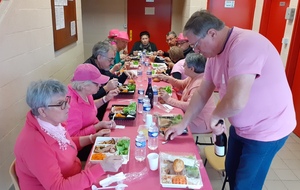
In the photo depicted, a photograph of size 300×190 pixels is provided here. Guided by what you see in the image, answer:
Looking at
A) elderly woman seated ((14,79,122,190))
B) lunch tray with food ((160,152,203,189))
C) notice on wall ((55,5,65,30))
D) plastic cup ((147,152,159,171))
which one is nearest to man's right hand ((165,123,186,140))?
lunch tray with food ((160,152,203,189))

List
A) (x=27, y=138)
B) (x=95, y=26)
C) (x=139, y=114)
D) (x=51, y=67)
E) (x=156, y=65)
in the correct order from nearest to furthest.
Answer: (x=27, y=138)
(x=139, y=114)
(x=51, y=67)
(x=156, y=65)
(x=95, y=26)

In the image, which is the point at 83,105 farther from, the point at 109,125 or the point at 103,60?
the point at 103,60

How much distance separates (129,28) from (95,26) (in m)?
0.79

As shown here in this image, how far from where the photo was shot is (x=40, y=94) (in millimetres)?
1257

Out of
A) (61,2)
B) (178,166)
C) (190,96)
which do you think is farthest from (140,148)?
(61,2)

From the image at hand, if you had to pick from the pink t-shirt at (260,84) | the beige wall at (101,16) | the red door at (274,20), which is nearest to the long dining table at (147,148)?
the pink t-shirt at (260,84)

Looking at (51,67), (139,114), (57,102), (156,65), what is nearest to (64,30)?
(51,67)

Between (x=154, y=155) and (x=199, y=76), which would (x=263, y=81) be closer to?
(x=154, y=155)

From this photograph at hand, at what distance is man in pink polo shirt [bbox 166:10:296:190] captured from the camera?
125 centimetres

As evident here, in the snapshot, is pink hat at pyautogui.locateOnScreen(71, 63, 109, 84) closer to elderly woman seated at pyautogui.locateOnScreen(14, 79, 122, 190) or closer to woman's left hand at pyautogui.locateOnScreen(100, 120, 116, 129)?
woman's left hand at pyautogui.locateOnScreen(100, 120, 116, 129)

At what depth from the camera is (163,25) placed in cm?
596

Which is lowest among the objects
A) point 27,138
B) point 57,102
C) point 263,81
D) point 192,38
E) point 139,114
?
point 139,114

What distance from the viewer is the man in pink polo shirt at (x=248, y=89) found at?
1.25 meters

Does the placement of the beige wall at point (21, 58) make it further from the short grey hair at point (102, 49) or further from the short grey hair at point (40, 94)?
the short grey hair at point (40, 94)
